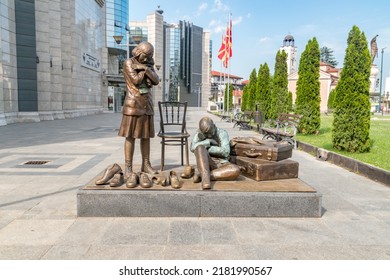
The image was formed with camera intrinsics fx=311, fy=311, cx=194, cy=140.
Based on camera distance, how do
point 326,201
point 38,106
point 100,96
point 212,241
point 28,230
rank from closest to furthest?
point 212,241
point 28,230
point 326,201
point 38,106
point 100,96

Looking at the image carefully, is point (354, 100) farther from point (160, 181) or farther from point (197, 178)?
point (160, 181)

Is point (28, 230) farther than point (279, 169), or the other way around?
point (279, 169)

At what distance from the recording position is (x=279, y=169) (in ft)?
15.2

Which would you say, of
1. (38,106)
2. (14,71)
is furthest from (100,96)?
(14,71)

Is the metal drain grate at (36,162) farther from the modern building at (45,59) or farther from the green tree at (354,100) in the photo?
the modern building at (45,59)

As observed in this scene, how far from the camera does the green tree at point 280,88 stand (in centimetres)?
1675

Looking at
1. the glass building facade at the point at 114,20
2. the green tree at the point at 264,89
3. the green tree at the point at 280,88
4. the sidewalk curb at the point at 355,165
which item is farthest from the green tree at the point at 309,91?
the glass building facade at the point at 114,20

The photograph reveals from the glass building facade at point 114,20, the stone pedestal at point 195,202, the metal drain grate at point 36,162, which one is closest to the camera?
the stone pedestal at point 195,202

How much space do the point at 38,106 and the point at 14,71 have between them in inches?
123

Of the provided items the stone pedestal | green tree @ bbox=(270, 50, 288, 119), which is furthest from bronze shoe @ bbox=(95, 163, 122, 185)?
green tree @ bbox=(270, 50, 288, 119)

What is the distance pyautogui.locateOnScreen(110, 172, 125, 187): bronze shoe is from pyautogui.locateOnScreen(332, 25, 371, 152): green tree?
282 inches

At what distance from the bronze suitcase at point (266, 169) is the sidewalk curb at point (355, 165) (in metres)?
2.40

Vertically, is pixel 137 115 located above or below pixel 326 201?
above

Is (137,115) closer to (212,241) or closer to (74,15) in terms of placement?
(212,241)
